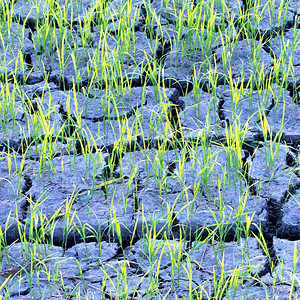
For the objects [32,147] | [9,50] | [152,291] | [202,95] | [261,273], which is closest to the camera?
[152,291]

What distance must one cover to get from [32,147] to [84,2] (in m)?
1.32

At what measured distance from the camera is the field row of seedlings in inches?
66.7

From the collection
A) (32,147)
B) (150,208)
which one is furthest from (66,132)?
(150,208)

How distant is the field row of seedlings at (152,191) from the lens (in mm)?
1693

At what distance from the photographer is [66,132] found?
2400 mm

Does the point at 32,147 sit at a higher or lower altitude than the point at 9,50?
lower

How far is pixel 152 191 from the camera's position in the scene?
6.75 feet

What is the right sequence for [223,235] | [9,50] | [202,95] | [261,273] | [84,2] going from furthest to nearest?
[84,2], [9,50], [202,95], [223,235], [261,273]

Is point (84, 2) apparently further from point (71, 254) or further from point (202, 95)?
point (71, 254)

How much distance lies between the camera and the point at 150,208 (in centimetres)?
198

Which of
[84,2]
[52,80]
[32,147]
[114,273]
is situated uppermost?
[84,2]

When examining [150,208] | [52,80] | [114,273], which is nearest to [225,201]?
[150,208]

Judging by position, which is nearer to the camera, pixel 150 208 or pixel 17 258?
pixel 17 258

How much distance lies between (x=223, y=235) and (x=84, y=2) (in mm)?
1917
